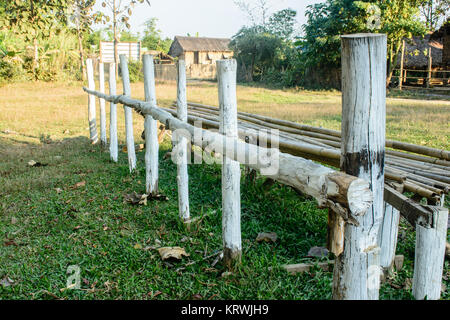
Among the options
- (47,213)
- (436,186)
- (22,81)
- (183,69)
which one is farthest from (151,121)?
(22,81)

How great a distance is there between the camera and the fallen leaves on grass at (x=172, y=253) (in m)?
2.72

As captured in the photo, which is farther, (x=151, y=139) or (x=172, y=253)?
(x=151, y=139)

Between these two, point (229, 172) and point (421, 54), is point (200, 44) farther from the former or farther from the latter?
point (229, 172)

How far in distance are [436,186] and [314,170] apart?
1262mm

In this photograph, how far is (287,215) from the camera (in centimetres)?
349

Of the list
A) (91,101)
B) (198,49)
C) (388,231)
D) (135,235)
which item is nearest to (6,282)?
(135,235)

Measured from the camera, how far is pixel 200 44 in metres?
34.1

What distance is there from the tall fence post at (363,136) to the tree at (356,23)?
1585 cm

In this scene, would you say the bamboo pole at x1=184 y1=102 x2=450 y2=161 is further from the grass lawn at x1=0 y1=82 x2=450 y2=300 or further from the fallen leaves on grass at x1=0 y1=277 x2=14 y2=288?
the fallen leaves on grass at x1=0 y1=277 x2=14 y2=288

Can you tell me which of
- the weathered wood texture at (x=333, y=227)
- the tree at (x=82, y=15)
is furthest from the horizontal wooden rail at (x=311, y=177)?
the tree at (x=82, y=15)

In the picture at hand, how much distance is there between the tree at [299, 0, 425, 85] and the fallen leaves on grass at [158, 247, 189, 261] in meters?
15.3

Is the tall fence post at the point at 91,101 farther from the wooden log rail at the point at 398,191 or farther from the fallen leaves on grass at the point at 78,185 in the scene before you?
the wooden log rail at the point at 398,191

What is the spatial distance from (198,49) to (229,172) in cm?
3242

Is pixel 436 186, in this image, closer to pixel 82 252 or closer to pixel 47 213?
pixel 82 252
